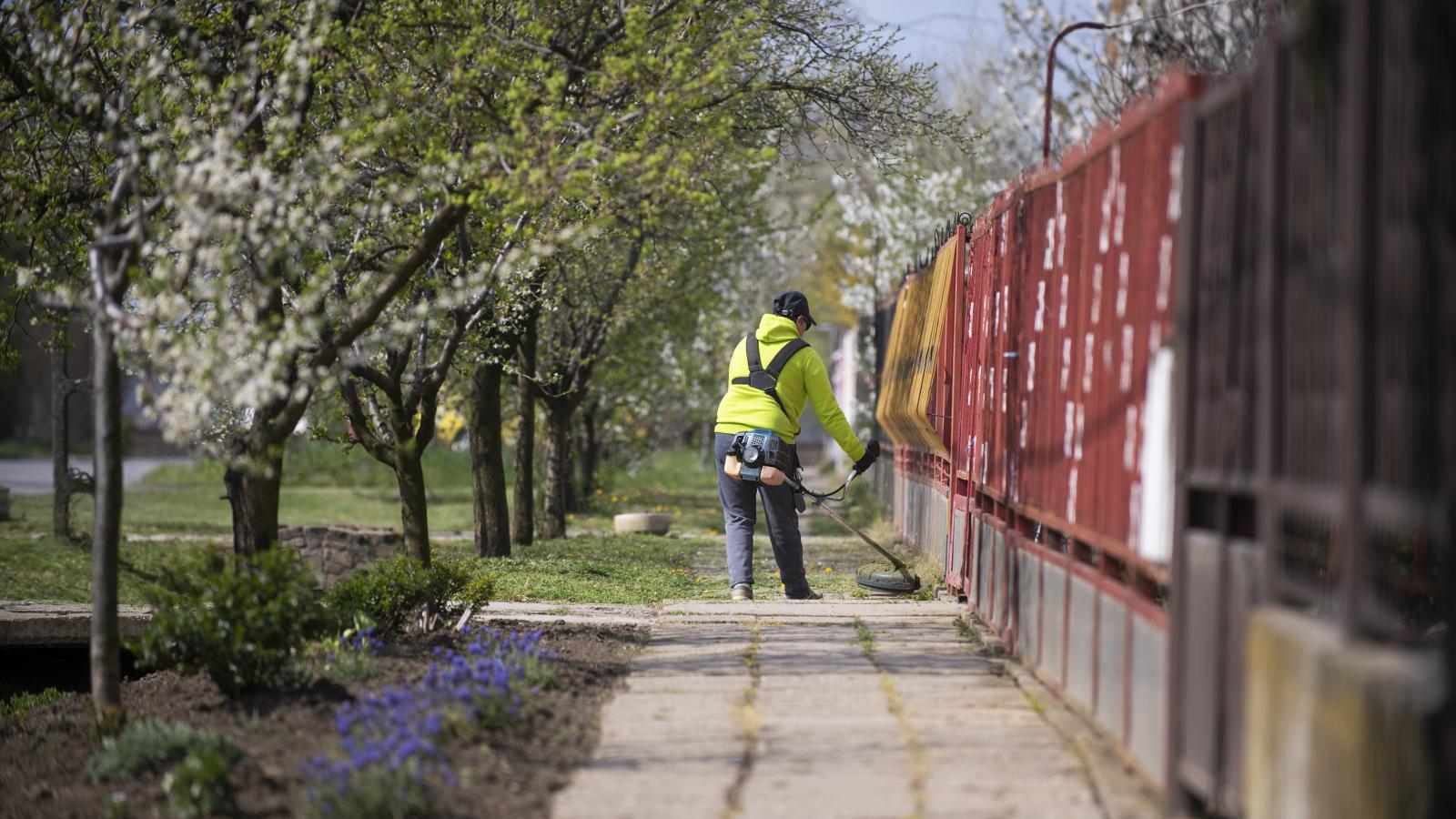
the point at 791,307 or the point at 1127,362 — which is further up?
the point at 791,307

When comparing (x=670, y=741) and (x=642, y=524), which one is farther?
(x=642, y=524)

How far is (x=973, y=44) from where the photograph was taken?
33.7m

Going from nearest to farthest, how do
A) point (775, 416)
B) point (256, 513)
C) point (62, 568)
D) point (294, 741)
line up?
point (294, 741) < point (256, 513) < point (775, 416) < point (62, 568)

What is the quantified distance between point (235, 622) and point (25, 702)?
134 inches

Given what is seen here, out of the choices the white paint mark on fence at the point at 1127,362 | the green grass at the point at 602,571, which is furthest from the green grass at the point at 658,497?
the white paint mark on fence at the point at 1127,362

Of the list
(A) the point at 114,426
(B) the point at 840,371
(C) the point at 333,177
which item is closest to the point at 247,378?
(A) the point at 114,426

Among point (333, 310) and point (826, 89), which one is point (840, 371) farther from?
point (333, 310)

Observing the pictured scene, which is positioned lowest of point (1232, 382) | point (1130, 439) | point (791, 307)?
point (1130, 439)

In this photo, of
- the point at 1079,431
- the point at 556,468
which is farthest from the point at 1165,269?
the point at 556,468

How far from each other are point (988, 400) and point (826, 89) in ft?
13.2

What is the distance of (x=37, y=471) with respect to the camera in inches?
1228

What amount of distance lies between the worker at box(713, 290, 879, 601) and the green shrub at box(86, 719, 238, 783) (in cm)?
468

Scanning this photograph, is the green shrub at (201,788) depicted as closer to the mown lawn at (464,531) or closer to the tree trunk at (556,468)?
the mown lawn at (464,531)

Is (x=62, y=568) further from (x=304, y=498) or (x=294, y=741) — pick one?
(x=304, y=498)
